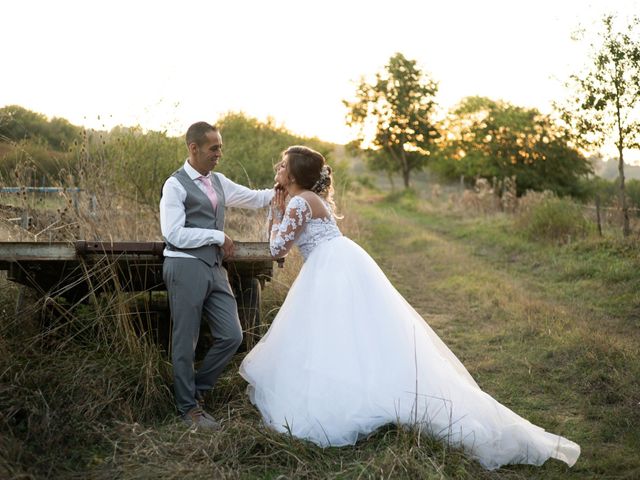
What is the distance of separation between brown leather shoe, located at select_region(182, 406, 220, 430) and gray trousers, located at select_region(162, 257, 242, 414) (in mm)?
51

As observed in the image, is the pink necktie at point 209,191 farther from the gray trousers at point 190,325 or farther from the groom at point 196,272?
the gray trousers at point 190,325

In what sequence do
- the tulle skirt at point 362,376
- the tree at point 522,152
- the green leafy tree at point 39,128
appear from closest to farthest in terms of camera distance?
the tulle skirt at point 362,376
the green leafy tree at point 39,128
the tree at point 522,152

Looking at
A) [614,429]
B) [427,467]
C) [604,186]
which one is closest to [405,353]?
[427,467]

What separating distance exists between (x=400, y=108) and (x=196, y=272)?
157ft

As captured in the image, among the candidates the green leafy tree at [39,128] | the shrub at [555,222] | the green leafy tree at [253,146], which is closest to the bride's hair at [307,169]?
the green leafy tree at [39,128]

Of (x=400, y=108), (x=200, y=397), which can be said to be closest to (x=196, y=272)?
(x=200, y=397)

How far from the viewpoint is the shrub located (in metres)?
13.6

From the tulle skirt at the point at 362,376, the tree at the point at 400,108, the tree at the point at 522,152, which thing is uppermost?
the tree at the point at 400,108

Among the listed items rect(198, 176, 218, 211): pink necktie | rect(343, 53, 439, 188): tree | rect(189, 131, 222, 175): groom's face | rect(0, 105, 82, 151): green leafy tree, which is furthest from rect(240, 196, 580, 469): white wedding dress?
rect(343, 53, 439, 188): tree

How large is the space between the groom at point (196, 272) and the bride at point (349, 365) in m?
0.30

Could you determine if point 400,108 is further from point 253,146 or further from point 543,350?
point 543,350

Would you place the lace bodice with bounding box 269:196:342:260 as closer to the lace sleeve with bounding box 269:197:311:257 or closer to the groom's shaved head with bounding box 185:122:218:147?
the lace sleeve with bounding box 269:197:311:257

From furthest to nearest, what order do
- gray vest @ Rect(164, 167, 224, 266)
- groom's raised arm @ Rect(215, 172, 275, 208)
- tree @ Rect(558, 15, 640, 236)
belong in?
tree @ Rect(558, 15, 640, 236), groom's raised arm @ Rect(215, 172, 275, 208), gray vest @ Rect(164, 167, 224, 266)

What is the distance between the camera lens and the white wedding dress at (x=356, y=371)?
3965 millimetres
